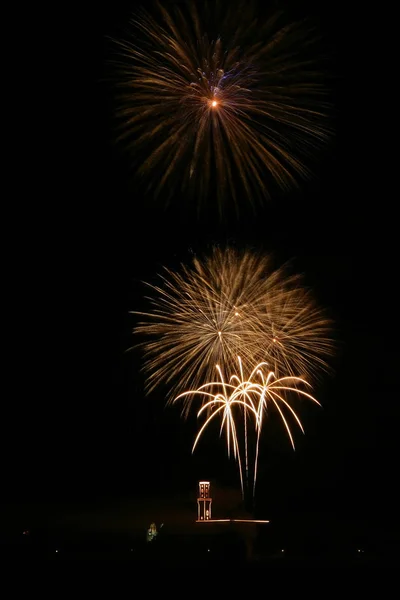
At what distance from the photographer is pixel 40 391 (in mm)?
30625

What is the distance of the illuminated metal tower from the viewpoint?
18633 mm

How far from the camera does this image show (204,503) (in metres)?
18.6

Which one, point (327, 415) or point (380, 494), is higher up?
point (327, 415)

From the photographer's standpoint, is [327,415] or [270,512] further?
[327,415]

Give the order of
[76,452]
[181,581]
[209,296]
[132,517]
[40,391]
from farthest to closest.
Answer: [40,391] → [76,452] → [132,517] → [209,296] → [181,581]

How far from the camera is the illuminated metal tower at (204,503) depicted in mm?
18633

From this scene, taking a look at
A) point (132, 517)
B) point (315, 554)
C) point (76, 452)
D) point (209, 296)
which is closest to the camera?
point (315, 554)

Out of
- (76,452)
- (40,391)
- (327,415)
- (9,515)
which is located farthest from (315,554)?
(40,391)

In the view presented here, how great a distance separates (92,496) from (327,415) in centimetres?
760

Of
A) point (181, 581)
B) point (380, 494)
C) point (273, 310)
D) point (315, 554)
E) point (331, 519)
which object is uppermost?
point (273, 310)

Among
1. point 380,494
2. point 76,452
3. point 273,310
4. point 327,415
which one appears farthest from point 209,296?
point 76,452

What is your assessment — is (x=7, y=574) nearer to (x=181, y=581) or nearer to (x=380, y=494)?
(x=181, y=581)

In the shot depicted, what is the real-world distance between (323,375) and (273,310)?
30.7 feet

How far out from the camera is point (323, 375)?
26641mm
